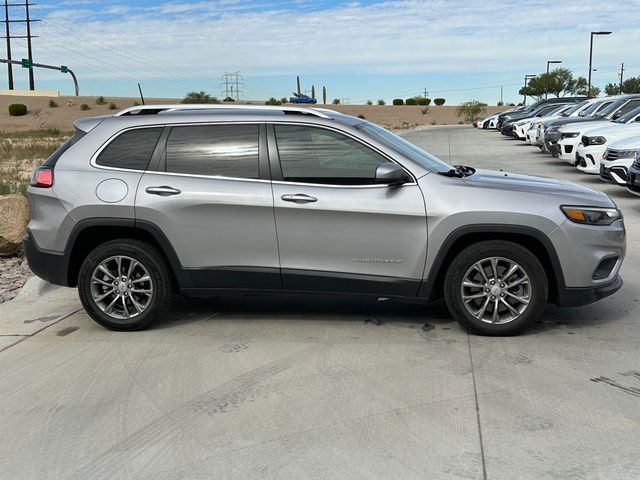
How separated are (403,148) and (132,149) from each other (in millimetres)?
2243

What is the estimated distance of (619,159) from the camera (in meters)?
13.0

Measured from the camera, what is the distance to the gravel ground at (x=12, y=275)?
24.7ft

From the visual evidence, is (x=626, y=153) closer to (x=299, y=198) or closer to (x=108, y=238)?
(x=299, y=198)

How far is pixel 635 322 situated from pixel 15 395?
4.81 meters

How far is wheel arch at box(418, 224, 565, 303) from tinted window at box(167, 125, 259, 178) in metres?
1.59

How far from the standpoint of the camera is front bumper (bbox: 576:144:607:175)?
15109 millimetres

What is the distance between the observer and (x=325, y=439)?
3.86m

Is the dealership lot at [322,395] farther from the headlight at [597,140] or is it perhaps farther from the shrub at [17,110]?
the shrub at [17,110]

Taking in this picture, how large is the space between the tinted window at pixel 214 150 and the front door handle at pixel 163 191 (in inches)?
6.9

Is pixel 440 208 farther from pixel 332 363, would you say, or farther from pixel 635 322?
pixel 635 322

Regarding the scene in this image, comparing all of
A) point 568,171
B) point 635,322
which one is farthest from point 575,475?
point 568,171

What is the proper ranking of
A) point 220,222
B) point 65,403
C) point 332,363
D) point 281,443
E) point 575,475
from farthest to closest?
point 220,222 → point 332,363 → point 65,403 → point 281,443 → point 575,475

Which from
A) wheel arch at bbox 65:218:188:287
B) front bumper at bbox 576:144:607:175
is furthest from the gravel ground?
front bumper at bbox 576:144:607:175

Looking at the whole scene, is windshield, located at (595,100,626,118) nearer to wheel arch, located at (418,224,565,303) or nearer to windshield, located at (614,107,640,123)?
windshield, located at (614,107,640,123)
